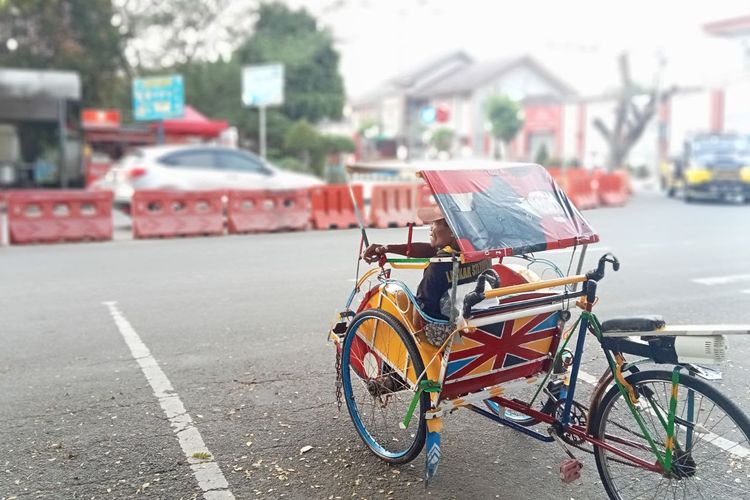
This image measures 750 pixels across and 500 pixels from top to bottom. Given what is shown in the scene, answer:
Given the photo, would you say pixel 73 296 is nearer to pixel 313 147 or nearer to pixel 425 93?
pixel 313 147

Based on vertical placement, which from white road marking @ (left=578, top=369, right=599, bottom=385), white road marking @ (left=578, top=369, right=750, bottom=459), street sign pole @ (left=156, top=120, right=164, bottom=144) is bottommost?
white road marking @ (left=578, top=369, right=599, bottom=385)

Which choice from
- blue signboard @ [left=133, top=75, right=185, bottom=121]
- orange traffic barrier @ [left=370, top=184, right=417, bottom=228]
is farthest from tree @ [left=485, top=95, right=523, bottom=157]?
orange traffic barrier @ [left=370, top=184, right=417, bottom=228]

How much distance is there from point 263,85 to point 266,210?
14.1 meters

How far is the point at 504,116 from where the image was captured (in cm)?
5250

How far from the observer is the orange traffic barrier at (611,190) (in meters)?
20.9

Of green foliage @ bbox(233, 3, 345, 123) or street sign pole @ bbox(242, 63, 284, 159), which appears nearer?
street sign pole @ bbox(242, 63, 284, 159)

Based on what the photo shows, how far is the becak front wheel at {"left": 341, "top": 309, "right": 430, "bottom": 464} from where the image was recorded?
3.80 m

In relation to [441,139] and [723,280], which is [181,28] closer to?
[441,139]

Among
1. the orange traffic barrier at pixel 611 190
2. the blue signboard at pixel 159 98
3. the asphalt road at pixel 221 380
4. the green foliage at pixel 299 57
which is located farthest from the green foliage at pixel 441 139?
the asphalt road at pixel 221 380

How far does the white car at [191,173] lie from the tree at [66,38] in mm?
17298

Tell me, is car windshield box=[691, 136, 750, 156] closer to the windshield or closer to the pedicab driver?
the windshield

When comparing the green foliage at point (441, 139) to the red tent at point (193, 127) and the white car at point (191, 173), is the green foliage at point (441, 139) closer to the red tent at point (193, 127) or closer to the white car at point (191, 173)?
the red tent at point (193, 127)

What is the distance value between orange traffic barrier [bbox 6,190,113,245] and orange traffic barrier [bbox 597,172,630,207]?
1353 cm

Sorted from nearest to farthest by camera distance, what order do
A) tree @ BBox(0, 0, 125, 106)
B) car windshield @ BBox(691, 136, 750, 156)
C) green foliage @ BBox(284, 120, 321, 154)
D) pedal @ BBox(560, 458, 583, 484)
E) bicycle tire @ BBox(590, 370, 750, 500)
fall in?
bicycle tire @ BBox(590, 370, 750, 500), pedal @ BBox(560, 458, 583, 484), car windshield @ BBox(691, 136, 750, 156), tree @ BBox(0, 0, 125, 106), green foliage @ BBox(284, 120, 321, 154)
